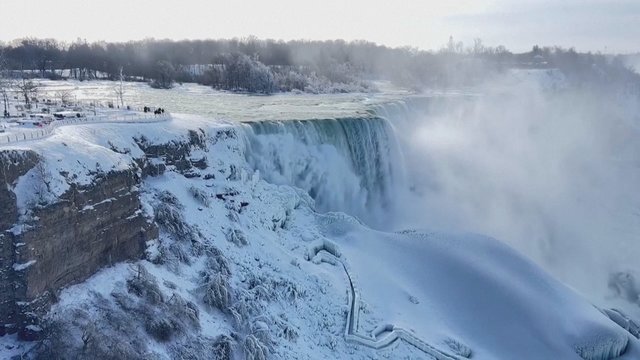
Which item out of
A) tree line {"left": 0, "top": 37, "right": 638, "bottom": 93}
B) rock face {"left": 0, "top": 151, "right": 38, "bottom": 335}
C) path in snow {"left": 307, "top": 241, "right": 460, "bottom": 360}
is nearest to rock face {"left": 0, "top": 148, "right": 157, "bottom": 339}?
rock face {"left": 0, "top": 151, "right": 38, "bottom": 335}

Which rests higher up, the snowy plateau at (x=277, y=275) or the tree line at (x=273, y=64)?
the tree line at (x=273, y=64)

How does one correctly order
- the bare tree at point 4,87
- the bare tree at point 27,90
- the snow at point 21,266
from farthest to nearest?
the bare tree at point 27,90, the bare tree at point 4,87, the snow at point 21,266

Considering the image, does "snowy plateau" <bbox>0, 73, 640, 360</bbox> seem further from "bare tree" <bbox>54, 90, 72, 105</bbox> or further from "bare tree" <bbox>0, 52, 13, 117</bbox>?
"bare tree" <bbox>54, 90, 72, 105</bbox>

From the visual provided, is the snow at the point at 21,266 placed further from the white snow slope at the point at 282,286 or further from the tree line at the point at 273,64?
the tree line at the point at 273,64

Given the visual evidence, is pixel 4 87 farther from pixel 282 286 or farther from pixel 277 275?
pixel 282 286

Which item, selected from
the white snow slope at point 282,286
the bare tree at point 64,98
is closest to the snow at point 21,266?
the white snow slope at point 282,286

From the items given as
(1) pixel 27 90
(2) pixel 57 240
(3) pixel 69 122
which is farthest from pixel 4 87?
(2) pixel 57 240

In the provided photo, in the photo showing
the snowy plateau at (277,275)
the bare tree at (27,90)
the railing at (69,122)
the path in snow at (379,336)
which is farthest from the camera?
the bare tree at (27,90)

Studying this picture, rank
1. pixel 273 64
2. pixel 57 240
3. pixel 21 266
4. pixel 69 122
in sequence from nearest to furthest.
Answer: pixel 21 266 → pixel 57 240 → pixel 69 122 → pixel 273 64
